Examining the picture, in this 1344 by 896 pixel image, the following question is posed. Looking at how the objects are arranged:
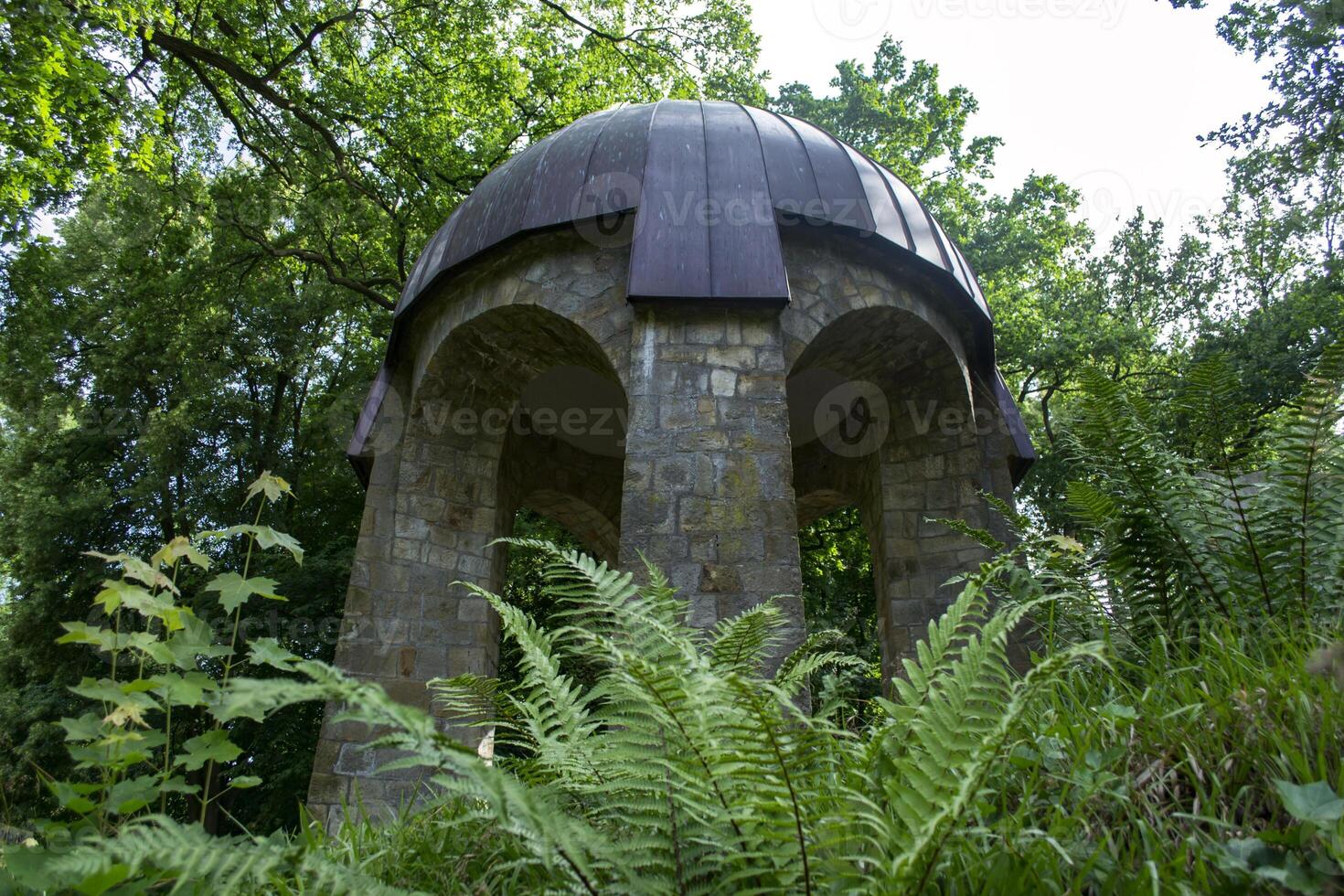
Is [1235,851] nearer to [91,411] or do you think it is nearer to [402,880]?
[402,880]

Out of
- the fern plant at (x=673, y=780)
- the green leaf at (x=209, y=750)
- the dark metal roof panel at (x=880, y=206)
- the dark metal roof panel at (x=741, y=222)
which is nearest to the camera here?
the fern plant at (x=673, y=780)

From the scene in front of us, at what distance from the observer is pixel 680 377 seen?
5.09 m

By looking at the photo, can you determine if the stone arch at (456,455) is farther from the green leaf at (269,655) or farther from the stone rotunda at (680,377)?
the green leaf at (269,655)

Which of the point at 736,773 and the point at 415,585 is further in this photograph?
the point at 415,585

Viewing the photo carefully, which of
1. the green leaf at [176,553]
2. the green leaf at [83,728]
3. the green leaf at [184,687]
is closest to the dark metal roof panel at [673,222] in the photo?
the green leaf at [176,553]

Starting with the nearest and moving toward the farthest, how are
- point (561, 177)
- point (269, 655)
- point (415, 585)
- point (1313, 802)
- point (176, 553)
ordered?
point (1313, 802), point (269, 655), point (176, 553), point (561, 177), point (415, 585)

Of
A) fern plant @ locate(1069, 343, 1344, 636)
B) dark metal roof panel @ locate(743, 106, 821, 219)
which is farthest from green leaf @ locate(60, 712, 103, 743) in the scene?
dark metal roof panel @ locate(743, 106, 821, 219)

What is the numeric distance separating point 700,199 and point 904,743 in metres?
4.53

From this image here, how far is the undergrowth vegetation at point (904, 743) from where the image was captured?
132 centimetres

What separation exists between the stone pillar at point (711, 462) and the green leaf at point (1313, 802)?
3003 mm

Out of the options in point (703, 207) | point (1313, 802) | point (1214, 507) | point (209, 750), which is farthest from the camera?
point (703, 207)

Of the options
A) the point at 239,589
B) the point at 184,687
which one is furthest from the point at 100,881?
the point at 239,589

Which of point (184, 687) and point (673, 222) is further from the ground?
point (673, 222)

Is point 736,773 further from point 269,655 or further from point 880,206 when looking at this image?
point 880,206
